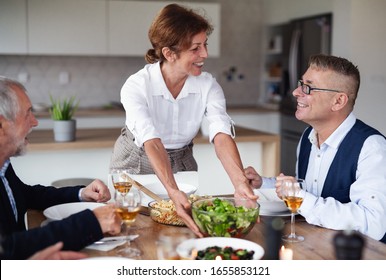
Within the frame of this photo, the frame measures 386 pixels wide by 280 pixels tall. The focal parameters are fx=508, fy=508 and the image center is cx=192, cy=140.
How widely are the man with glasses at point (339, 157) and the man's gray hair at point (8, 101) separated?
970 mm

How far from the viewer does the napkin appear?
56.7 inches

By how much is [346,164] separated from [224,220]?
67cm

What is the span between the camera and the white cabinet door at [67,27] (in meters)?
4.92

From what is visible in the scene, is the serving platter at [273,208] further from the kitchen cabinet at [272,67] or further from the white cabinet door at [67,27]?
the kitchen cabinet at [272,67]

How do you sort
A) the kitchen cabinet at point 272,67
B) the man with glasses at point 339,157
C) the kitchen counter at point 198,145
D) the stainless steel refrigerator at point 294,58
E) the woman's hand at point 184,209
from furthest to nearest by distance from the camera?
1. the kitchen cabinet at point 272,67
2. the stainless steel refrigerator at point 294,58
3. the kitchen counter at point 198,145
4. the man with glasses at point 339,157
5. the woman's hand at point 184,209

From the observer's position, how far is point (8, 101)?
1590 millimetres

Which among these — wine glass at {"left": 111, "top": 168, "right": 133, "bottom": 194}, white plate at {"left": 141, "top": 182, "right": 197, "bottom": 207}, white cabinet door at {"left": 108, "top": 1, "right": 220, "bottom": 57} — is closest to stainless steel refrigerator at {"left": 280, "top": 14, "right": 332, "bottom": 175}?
white cabinet door at {"left": 108, "top": 1, "right": 220, "bottom": 57}

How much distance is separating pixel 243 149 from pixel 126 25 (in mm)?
2046

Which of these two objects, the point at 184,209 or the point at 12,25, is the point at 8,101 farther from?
the point at 12,25

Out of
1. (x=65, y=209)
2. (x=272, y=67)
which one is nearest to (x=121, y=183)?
(x=65, y=209)

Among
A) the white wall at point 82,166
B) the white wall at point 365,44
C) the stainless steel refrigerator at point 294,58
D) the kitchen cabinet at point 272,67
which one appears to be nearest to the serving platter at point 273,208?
the white wall at point 82,166

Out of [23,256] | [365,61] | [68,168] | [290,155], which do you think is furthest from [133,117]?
[290,155]

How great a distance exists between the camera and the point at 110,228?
4.77 feet

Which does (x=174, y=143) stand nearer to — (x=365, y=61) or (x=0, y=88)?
(x=0, y=88)
